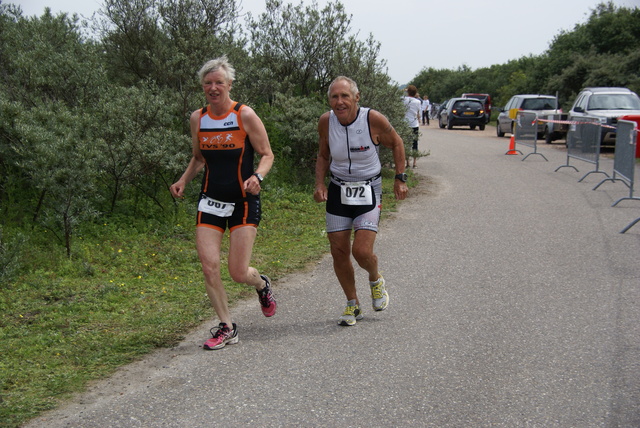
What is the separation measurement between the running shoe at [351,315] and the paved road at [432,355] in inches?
3.7

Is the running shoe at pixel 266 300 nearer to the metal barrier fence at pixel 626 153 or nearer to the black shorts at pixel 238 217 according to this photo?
the black shorts at pixel 238 217

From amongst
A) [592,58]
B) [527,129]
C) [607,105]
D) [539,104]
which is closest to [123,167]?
[527,129]

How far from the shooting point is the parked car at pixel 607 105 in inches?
851

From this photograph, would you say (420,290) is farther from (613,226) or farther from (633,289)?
(613,226)

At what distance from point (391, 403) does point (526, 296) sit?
2.89 metres

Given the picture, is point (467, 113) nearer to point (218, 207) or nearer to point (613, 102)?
point (613, 102)

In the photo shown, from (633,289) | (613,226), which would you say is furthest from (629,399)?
(613,226)

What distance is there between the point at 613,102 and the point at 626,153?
445 inches

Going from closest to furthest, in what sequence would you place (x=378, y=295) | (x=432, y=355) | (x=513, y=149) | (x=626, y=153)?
(x=432, y=355)
(x=378, y=295)
(x=626, y=153)
(x=513, y=149)

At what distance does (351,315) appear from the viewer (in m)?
6.05

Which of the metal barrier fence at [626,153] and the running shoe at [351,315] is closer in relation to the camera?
the running shoe at [351,315]

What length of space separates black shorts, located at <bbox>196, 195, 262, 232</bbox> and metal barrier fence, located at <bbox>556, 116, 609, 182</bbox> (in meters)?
11.1

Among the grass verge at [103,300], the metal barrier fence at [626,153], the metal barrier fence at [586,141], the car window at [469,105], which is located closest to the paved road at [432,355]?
the grass verge at [103,300]

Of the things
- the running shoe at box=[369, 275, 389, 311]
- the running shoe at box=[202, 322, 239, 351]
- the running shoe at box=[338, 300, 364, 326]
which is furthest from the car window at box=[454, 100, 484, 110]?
the running shoe at box=[202, 322, 239, 351]
